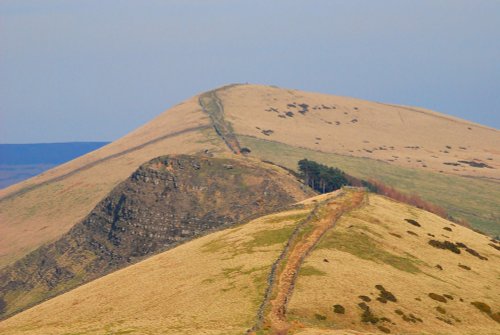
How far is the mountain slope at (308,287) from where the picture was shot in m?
70.1

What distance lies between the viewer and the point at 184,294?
7994 cm

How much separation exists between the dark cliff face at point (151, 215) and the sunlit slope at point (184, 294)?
51.5m

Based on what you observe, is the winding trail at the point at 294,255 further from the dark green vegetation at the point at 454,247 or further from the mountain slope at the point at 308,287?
the dark green vegetation at the point at 454,247

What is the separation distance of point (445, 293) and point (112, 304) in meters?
42.9

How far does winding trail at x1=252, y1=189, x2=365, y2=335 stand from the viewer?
67.3 meters

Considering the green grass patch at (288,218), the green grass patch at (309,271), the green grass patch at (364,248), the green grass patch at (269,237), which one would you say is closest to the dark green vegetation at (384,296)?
the green grass patch at (309,271)

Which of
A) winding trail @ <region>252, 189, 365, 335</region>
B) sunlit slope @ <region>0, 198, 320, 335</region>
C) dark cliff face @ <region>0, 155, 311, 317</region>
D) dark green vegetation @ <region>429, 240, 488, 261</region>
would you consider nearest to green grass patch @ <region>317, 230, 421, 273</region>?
winding trail @ <region>252, 189, 365, 335</region>

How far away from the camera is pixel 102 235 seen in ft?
570

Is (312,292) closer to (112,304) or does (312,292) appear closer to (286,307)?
(286,307)

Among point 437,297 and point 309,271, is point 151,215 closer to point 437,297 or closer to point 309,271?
point 309,271

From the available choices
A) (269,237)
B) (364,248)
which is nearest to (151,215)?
(269,237)

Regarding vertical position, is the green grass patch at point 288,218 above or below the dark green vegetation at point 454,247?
above

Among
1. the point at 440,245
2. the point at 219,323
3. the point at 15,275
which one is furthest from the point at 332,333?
the point at 15,275

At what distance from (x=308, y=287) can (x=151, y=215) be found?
3860 inches
